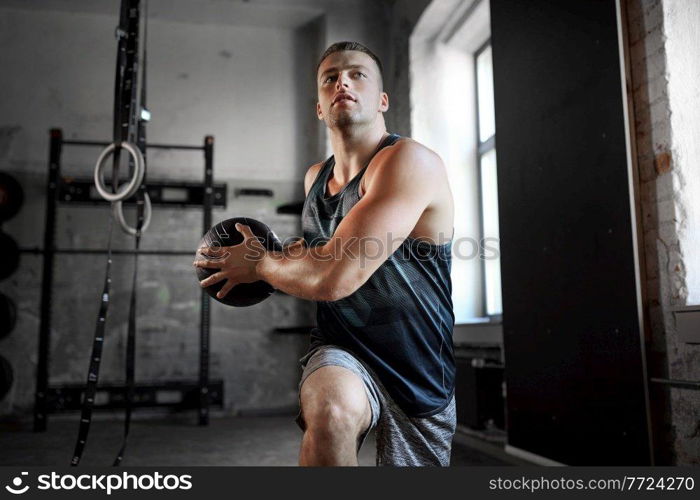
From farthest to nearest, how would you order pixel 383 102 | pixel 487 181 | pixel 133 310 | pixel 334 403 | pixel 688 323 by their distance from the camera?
pixel 487 181
pixel 133 310
pixel 688 323
pixel 383 102
pixel 334 403

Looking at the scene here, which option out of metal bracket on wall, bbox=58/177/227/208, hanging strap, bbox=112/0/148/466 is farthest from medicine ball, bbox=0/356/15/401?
hanging strap, bbox=112/0/148/466

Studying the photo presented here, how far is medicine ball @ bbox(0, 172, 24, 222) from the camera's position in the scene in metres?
5.34

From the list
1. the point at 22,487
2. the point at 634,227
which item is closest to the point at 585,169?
the point at 634,227

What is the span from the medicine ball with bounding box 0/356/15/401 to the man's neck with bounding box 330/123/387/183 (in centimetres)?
460

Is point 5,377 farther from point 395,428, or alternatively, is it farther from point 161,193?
point 395,428

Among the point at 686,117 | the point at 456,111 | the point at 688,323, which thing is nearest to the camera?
the point at 688,323

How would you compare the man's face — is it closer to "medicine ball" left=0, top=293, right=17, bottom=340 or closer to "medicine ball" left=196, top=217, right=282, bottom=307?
"medicine ball" left=196, top=217, right=282, bottom=307

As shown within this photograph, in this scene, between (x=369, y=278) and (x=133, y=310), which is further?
(x=133, y=310)

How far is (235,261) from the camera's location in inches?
65.5

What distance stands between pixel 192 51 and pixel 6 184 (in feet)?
6.79

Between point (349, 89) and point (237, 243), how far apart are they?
1.72 feet

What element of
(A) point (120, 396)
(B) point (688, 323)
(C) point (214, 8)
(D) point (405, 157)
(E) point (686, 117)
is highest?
(C) point (214, 8)

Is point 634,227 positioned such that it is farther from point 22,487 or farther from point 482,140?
point 482,140

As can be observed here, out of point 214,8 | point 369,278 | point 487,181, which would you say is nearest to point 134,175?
point 369,278
